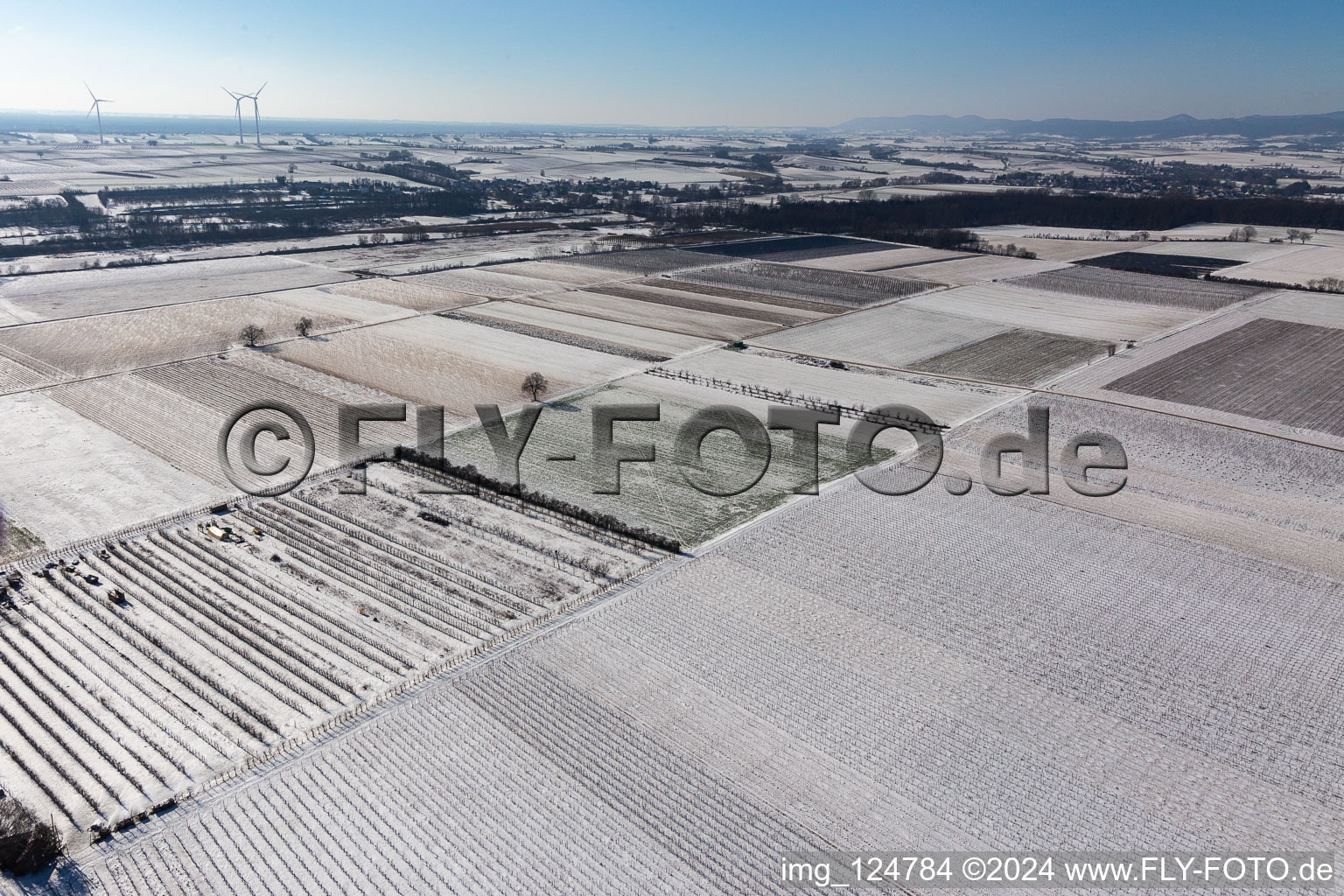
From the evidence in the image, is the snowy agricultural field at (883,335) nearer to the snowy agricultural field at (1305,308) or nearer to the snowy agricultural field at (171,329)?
the snowy agricultural field at (1305,308)

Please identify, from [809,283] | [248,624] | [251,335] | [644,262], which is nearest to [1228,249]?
[809,283]

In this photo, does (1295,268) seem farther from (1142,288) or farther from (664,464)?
(664,464)

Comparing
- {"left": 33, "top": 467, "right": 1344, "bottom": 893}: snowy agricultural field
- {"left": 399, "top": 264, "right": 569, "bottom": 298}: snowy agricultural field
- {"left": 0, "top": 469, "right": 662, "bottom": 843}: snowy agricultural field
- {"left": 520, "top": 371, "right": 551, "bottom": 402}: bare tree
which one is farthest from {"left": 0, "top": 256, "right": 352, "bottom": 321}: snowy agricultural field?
{"left": 33, "top": 467, "right": 1344, "bottom": 893}: snowy agricultural field

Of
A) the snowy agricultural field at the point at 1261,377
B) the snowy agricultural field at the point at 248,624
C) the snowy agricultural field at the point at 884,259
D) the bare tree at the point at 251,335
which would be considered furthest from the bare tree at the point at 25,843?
the snowy agricultural field at the point at 884,259

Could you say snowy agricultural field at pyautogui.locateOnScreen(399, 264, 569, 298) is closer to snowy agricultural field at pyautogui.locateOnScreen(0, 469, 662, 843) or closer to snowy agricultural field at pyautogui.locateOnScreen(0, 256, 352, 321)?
snowy agricultural field at pyautogui.locateOnScreen(0, 256, 352, 321)

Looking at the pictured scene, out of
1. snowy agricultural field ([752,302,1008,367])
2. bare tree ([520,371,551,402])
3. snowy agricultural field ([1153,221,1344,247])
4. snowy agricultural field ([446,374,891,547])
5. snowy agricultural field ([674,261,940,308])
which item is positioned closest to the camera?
snowy agricultural field ([446,374,891,547])
